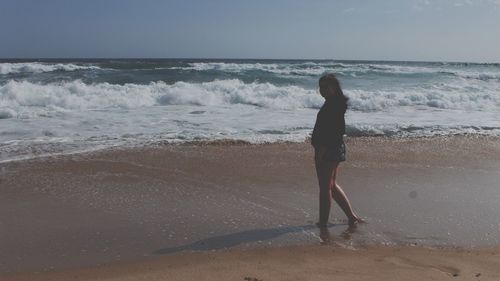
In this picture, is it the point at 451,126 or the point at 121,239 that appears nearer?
the point at 121,239

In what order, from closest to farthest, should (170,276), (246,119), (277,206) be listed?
(170,276)
(277,206)
(246,119)

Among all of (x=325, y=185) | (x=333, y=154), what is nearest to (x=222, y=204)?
(x=325, y=185)

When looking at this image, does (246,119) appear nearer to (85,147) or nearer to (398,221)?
(85,147)

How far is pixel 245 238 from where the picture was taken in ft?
14.7

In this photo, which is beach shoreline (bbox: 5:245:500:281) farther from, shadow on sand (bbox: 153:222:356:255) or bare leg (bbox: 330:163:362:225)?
bare leg (bbox: 330:163:362:225)

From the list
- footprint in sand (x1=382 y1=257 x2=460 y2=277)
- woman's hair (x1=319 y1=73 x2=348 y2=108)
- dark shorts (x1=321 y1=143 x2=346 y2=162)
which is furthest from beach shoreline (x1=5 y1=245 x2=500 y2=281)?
woman's hair (x1=319 y1=73 x2=348 y2=108)

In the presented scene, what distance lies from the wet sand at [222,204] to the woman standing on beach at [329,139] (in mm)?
236

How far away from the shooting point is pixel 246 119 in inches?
484

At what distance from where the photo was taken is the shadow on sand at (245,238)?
13.9 ft

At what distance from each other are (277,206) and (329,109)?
4.43ft

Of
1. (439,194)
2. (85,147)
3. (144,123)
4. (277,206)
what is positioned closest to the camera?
(277,206)

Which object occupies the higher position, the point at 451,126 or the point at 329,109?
the point at 329,109

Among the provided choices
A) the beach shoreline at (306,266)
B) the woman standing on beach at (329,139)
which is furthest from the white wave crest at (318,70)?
the beach shoreline at (306,266)

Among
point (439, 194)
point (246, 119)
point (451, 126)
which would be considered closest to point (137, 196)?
point (439, 194)
